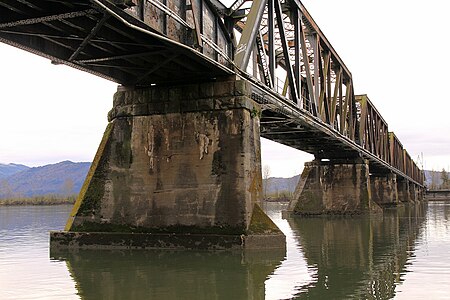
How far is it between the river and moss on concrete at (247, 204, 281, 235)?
810 mm

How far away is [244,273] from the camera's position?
1462 cm

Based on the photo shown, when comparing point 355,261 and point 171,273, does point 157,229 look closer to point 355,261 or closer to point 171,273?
point 171,273

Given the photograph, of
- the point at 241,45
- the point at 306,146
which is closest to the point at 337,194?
the point at 306,146

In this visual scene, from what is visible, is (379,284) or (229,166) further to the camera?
(229,166)

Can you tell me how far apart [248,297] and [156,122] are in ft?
35.7

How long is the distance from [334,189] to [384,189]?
34.3m

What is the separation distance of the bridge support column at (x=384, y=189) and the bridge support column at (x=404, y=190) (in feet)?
77.0

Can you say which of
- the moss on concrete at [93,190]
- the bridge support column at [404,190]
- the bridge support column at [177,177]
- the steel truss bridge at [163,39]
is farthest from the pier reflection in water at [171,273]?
the bridge support column at [404,190]

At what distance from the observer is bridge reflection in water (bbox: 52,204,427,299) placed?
12156mm

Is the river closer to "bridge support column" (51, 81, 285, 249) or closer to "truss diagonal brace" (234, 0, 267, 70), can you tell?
"bridge support column" (51, 81, 285, 249)

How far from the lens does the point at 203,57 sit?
17516 millimetres

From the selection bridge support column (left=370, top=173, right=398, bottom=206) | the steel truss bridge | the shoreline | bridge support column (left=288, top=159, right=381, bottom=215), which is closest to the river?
the steel truss bridge

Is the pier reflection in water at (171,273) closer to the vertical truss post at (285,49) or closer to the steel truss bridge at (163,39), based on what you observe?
the steel truss bridge at (163,39)

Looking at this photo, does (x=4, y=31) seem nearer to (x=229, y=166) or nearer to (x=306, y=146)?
(x=229, y=166)
